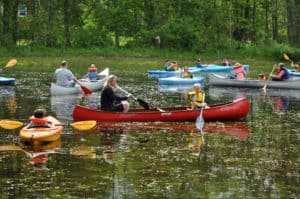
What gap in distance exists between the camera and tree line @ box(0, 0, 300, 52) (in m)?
47.0

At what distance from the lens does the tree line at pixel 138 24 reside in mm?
47031

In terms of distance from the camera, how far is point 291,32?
45.7 metres

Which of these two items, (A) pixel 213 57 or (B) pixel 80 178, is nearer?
(B) pixel 80 178

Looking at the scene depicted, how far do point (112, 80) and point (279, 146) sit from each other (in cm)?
511

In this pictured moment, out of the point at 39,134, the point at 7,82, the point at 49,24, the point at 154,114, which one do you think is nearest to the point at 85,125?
the point at 39,134

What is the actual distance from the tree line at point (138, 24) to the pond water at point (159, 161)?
90.8ft

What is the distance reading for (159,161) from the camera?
12367 millimetres

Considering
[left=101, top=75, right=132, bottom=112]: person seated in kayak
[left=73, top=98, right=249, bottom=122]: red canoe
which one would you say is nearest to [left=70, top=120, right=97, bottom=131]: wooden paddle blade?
[left=73, top=98, right=249, bottom=122]: red canoe

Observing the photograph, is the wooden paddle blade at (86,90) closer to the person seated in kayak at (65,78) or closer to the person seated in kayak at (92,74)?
the person seated in kayak at (65,78)

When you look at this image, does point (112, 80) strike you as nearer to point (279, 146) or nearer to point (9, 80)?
point (279, 146)

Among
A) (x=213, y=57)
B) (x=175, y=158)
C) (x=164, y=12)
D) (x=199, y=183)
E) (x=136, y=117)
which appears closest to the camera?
(x=199, y=183)

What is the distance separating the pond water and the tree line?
27677mm

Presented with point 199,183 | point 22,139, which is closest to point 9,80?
point 22,139

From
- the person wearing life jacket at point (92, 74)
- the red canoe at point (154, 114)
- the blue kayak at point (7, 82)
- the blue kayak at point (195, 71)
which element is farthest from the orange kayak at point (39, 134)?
the blue kayak at point (195, 71)
